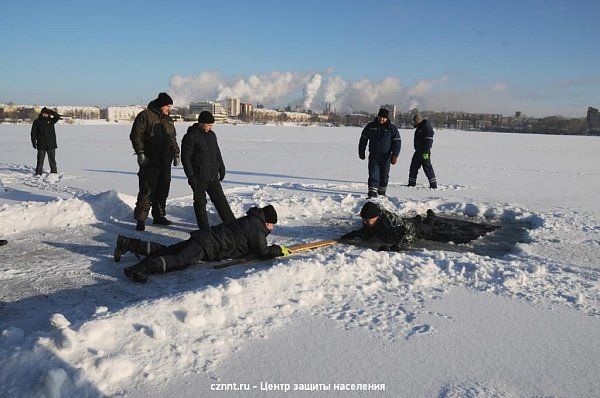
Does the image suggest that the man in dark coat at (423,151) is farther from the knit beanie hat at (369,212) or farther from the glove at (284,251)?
the glove at (284,251)

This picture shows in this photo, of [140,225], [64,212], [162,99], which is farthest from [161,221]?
[162,99]

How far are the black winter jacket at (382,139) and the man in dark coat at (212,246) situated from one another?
4.97 metres

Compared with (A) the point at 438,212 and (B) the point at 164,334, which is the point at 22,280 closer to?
(B) the point at 164,334

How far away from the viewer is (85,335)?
313 cm

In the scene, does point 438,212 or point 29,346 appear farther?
point 438,212

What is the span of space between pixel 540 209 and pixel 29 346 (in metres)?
8.70

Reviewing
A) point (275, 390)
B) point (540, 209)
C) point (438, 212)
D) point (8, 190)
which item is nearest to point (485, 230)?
point (438, 212)

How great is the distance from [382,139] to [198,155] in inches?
182

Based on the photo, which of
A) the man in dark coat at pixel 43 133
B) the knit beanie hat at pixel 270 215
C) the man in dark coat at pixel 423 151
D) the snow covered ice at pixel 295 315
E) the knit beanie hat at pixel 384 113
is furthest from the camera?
the man in dark coat at pixel 43 133

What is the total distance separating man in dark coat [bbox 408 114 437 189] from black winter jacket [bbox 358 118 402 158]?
67.4 inches

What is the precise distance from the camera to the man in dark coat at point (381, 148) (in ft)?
31.7

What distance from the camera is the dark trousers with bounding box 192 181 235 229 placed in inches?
247

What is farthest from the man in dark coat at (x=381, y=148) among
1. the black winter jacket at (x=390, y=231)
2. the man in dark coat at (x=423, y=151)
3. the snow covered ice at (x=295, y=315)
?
the black winter jacket at (x=390, y=231)

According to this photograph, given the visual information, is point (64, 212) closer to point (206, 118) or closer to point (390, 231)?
point (206, 118)
